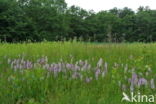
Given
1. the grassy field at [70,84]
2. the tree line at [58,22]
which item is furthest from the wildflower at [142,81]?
the tree line at [58,22]

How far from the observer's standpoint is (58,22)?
55594 mm

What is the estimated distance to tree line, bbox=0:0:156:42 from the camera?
44156 mm

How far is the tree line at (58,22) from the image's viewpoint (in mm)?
44156

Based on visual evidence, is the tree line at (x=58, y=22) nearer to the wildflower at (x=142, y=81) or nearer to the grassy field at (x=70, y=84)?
the grassy field at (x=70, y=84)

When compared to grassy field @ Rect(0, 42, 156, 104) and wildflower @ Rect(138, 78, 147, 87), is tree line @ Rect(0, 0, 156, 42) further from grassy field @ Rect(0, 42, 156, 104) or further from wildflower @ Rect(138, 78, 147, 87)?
wildflower @ Rect(138, 78, 147, 87)

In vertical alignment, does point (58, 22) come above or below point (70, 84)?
above

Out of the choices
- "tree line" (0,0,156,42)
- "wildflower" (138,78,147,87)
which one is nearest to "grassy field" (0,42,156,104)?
"wildflower" (138,78,147,87)

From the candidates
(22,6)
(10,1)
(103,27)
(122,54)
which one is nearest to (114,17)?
(103,27)

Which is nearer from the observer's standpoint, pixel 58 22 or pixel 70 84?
pixel 70 84

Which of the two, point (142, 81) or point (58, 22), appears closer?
point (142, 81)

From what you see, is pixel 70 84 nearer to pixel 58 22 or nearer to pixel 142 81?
pixel 142 81

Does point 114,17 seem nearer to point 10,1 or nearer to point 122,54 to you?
point 10,1

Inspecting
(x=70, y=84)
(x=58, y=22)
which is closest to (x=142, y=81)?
(x=70, y=84)

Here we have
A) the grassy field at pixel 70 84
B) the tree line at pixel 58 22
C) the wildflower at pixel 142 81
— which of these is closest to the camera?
the grassy field at pixel 70 84
